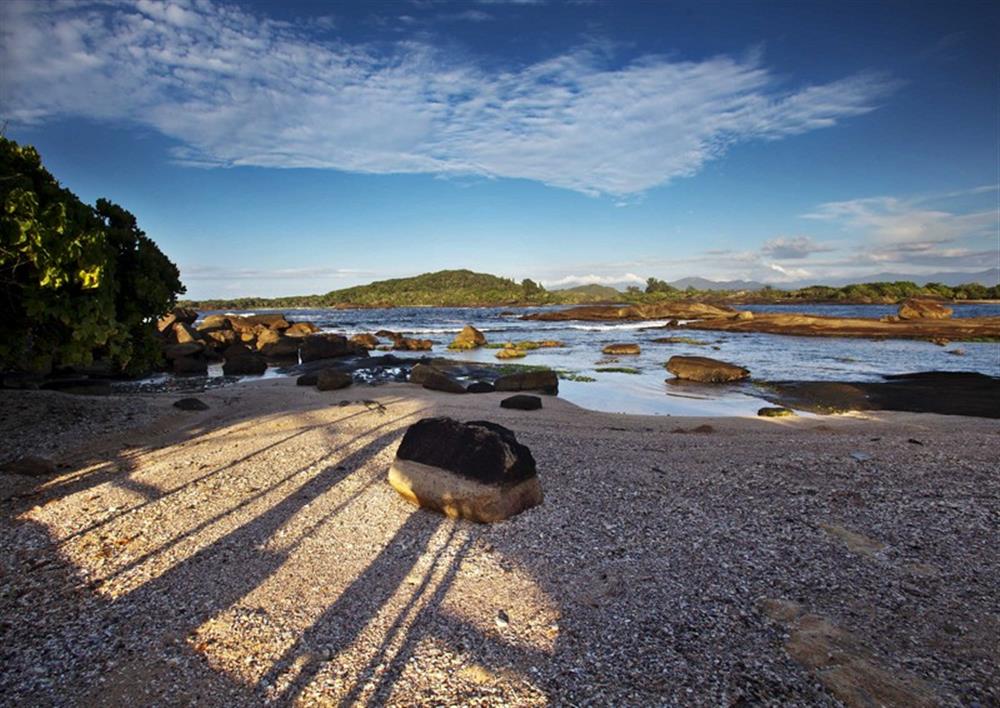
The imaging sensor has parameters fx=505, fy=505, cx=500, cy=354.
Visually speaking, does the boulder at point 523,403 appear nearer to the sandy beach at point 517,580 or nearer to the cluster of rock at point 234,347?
the sandy beach at point 517,580

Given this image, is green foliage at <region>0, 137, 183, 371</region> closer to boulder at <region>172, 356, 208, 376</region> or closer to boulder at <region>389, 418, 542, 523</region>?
boulder at <region>389, 418, 542, 523</region>

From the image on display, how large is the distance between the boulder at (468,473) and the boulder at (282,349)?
32871 mm

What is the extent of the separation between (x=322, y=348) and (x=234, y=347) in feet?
26.6

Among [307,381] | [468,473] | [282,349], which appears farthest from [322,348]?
[468,473]

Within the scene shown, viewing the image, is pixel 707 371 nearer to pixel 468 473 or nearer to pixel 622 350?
pixel 622 350

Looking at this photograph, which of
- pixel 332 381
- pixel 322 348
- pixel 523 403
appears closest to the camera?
pixel 523 403

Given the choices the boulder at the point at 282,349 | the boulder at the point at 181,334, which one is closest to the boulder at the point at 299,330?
the boulder at the point at 282,349

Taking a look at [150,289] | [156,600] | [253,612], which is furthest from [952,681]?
[150,289]

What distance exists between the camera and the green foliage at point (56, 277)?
35.1 ft

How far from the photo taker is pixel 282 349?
1576 inches

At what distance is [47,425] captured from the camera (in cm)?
1504

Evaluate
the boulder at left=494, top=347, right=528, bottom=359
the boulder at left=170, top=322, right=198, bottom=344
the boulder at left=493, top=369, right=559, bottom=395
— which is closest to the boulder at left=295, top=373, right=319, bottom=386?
the boulder at left=493, top=369, right=559, bottom=395

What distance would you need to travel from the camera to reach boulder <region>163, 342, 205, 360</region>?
3372 cm

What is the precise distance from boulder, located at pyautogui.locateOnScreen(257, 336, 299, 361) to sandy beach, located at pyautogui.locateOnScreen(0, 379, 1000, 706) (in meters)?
26.6
